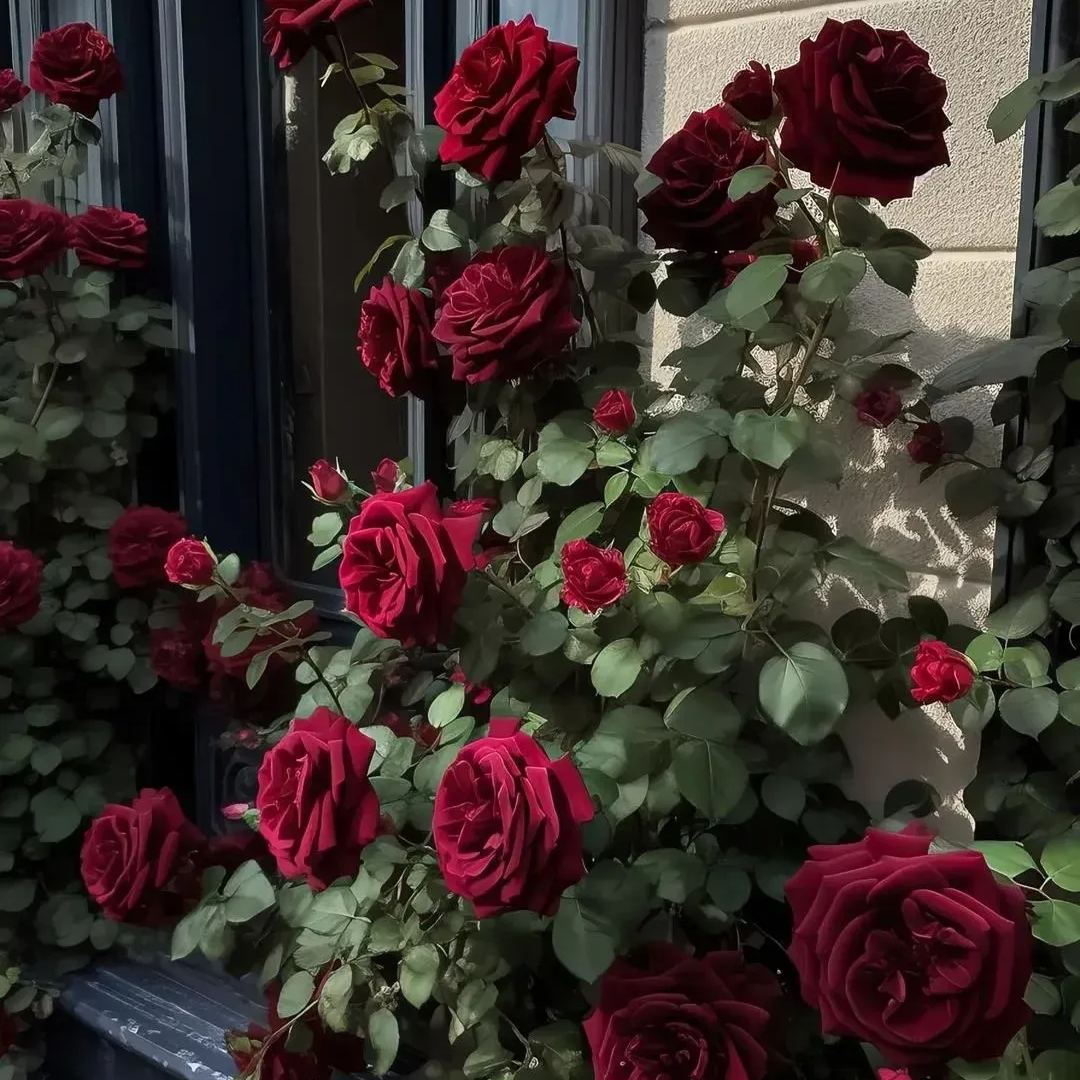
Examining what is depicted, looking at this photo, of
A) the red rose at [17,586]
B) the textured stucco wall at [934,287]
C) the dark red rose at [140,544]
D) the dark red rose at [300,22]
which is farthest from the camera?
the dark red rose at [140,544]

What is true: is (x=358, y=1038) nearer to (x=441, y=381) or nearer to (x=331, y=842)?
(x=331, y=842)

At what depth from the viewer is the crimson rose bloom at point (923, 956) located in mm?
720

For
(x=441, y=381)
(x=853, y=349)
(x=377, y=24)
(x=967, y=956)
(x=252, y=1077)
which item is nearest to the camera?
(x=967, y=956)

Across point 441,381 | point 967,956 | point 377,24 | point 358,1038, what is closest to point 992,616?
point 967,956

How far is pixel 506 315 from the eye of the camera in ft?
3.67

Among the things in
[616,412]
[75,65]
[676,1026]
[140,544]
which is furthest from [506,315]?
[75,65]

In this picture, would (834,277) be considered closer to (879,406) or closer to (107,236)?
(879,406)

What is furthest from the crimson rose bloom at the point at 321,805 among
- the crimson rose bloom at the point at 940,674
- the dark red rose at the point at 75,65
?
the dark red rose at the point at 75,65

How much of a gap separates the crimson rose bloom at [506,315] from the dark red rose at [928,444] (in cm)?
36

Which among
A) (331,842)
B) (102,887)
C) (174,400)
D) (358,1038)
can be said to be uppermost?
(174,400)

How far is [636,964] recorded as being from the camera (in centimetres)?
102

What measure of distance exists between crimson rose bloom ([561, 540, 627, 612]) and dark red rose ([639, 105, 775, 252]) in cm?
34

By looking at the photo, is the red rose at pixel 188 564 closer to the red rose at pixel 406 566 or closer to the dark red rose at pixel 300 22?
the red rose at pixel 406 566

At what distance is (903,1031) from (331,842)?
1.57 ft
